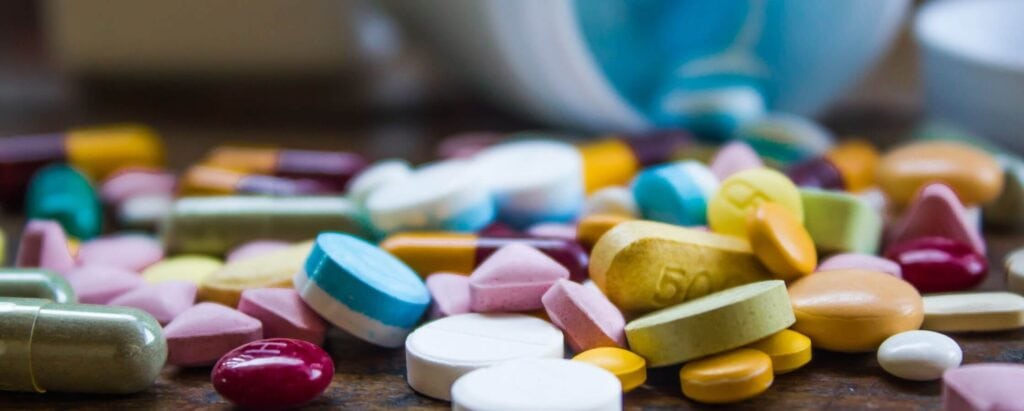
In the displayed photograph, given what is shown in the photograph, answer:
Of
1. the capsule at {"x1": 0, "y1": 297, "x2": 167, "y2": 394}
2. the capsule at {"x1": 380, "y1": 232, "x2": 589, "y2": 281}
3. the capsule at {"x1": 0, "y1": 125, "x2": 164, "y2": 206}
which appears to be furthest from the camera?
the capsule at {"x1": 0, "y1": 125, "x2": 164, "y2": 206}

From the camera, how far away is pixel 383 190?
3.78 ft

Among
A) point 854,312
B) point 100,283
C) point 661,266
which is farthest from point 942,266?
point 100,283

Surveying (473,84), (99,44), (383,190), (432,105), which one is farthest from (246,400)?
(99,44)

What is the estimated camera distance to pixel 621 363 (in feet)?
2.65

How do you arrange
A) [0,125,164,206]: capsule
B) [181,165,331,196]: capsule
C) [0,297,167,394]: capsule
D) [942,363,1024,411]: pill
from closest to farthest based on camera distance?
1. [942,363,1024,411]: pill
2. [0,297,167,394]: capsule
3. [181,165,331,196]: capsule
4. [0,125,164,206]: capsule

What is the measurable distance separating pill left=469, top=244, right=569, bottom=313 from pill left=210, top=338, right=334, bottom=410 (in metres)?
0.15

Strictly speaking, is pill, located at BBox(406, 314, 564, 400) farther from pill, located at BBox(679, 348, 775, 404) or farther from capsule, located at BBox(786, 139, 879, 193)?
capsule, located at BBox(786, 139, 879, 193)

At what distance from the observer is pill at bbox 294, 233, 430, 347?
88 cm

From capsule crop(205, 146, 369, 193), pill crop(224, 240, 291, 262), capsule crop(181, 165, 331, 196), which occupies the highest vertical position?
capsule crop(205, 146, 369, 193)

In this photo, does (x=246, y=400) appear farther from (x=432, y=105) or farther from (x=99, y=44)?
(x=99, y=44)

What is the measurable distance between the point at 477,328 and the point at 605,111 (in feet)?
2.41

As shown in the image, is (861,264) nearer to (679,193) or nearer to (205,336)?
(679,193)

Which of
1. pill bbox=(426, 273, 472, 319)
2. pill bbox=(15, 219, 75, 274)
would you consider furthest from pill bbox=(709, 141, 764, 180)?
pill bbox=(15, 219, 75, 274)

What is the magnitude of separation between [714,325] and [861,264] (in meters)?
0.23
